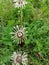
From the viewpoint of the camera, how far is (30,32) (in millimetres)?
3152

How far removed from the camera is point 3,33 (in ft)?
10.4

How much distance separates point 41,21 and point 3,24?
44 centimetres

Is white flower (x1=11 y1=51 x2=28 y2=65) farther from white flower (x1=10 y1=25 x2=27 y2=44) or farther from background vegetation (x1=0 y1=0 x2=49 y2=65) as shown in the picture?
white flower (x1=10 y1=25 x2=27 y2=44)

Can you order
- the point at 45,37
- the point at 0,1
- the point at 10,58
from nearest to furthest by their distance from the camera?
the point at 10,58
the point at 45,37
the point at 0,1

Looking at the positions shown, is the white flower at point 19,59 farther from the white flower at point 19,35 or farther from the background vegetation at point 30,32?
the white flower at point 19,35

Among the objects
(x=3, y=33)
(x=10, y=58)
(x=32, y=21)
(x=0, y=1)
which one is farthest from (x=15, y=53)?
(x=0, y=1)

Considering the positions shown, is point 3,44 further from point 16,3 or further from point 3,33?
point 16,3

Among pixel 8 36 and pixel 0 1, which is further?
pixel 0 1

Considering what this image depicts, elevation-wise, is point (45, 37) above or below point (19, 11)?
below

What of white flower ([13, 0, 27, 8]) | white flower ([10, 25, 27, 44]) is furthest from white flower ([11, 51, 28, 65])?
white flower ([13, 0, 27, 8])

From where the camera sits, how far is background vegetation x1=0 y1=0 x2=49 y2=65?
3080 millimetres

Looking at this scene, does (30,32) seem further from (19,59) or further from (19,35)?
(19,59)

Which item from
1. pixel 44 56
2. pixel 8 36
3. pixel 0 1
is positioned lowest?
pixel 44 56

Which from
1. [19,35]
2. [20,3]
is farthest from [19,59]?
[20,3]
